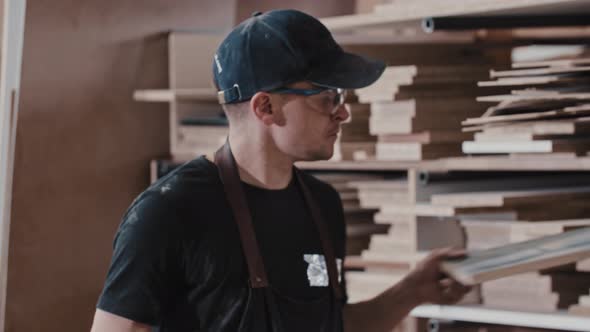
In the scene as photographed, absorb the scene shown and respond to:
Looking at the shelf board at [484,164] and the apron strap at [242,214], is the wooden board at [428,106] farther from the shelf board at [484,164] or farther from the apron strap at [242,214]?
the apron strap at [242,214]

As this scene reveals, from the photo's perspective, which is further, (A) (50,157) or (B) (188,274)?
(A) (50,157)

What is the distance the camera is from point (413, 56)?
3.12 m

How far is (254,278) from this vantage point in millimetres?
2061

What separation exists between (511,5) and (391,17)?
13.7 inches

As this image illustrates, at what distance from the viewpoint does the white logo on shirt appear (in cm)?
217

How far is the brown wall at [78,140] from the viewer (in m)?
3.39

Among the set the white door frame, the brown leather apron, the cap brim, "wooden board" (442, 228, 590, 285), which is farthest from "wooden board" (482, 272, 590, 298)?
the white door frame

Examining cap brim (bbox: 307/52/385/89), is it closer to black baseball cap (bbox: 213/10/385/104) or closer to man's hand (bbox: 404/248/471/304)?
black baseball cap (bbox: 213/10/385/104)

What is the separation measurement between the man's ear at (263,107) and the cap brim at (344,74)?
0.09 meters

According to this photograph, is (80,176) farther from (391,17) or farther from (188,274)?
(188,274)

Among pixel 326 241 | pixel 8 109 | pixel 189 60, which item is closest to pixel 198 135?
pixel 189 60

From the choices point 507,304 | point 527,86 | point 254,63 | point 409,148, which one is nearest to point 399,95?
point 409,148

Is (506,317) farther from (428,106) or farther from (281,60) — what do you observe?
(281,60)

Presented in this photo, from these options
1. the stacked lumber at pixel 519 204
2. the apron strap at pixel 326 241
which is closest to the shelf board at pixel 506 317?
the stacked lumber at pixel 519 204
